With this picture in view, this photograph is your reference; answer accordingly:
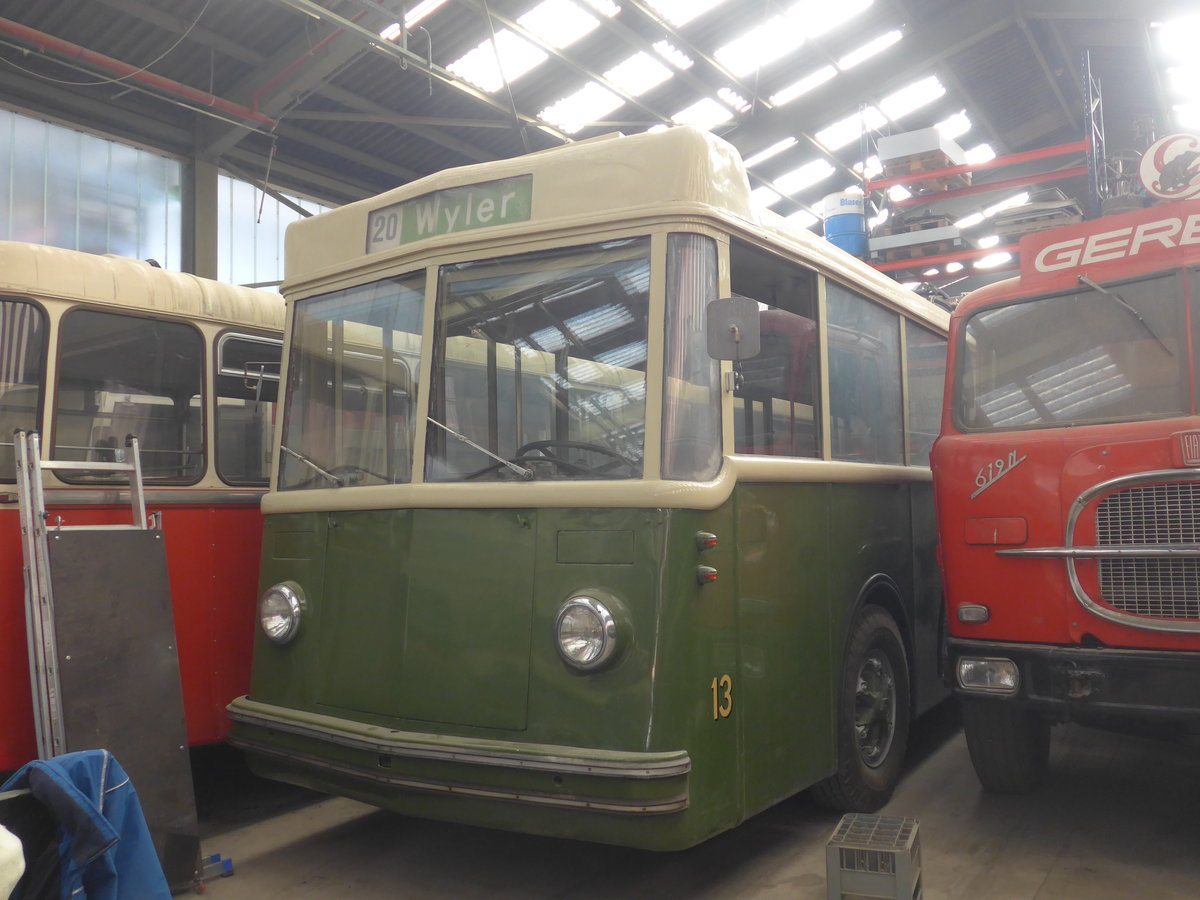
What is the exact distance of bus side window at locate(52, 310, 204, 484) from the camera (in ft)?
15.6

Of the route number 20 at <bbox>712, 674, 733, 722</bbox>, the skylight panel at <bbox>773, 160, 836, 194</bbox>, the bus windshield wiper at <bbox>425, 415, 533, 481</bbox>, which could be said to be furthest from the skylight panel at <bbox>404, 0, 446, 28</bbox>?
the skylight panel at <bbox>773, 160, 836, 194</bbox>

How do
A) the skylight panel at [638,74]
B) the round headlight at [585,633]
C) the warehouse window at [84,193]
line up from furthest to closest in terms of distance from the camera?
the skylight panel at [638,74] → the warehouse window at [84,193] → the round headlight at [585,633]

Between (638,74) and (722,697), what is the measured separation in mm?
10007

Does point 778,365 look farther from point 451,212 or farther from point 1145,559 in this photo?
point 1145,559

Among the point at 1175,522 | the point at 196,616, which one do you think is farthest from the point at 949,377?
the point at 196,616

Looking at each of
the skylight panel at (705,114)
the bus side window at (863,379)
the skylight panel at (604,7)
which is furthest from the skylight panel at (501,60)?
the bus side window at (863,379)

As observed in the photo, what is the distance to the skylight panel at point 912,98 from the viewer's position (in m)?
15.7

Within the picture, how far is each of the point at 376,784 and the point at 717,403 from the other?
6.25ft

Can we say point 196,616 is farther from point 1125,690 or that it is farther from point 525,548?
point 1125,690

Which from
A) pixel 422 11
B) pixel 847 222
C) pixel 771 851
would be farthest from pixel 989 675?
pixel 422 11

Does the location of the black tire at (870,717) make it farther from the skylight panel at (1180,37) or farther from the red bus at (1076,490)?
the skylight panel at (1180,37)

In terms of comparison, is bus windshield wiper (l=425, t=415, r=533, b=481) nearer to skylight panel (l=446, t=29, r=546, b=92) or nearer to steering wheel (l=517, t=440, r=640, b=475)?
steering wheel (l=517, t=440, r=640, b=475)

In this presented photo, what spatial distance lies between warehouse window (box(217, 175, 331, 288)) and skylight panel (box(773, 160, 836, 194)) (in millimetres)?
Result: 8190

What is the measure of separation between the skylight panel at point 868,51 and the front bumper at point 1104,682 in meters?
11.6
